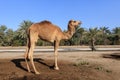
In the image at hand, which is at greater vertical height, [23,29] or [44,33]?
[23,29]

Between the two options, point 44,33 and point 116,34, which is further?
point 116,34

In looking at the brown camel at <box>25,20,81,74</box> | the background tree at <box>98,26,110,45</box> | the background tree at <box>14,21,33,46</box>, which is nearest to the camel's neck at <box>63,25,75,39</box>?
the brown camel at <box>25,20,81,74</box>

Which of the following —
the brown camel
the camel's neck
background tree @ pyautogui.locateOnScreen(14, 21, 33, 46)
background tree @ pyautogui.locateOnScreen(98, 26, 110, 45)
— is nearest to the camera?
the brown camel

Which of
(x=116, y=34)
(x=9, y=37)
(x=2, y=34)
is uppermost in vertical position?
(x=2, y=34)

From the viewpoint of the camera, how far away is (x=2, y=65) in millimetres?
15094

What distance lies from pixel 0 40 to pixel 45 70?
67789 millimetres

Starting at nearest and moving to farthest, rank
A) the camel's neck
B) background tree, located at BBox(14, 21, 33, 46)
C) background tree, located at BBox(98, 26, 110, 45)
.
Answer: the camel's neck, background tree, located at BBox(14, 21, 33, 46), background tree, located at BBox(98, 26, 110, 45)

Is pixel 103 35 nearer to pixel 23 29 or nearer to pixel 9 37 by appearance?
pixel 23 29

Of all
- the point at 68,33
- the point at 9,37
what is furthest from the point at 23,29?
the point at 68,33

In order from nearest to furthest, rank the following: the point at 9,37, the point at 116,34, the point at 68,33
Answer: the point at 68,33, the point at 9,37, the point at 116,34

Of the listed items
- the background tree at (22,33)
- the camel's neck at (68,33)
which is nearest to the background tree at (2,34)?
the background tree at (22,33)

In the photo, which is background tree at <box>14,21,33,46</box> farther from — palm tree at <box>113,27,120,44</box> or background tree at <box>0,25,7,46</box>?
palm tree at <box>113,27,120,44</box>

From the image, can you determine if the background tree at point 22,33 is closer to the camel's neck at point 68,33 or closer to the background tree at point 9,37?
the background tree at point 9,37

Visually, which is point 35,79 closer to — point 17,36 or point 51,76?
point 51,76
